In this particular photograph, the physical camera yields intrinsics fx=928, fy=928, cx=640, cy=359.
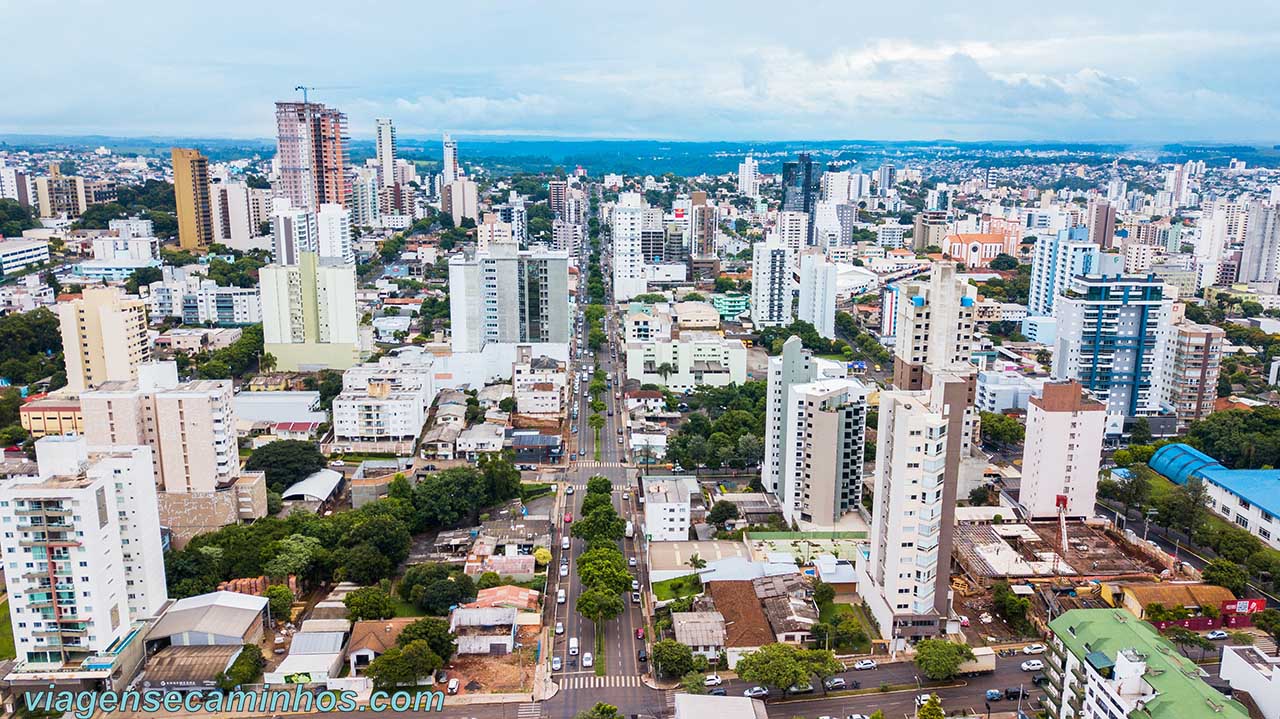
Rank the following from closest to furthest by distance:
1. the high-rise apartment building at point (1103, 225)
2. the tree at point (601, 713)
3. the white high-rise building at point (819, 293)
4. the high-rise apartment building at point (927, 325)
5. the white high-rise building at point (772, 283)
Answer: the tree at point (601, 713) → the high-rise apartment building at point (927, 325) → the white high-rise building at point (819, 293) → the white high-rise building at point (772, 283) → the high-rise apartment building at point (1103, 225)

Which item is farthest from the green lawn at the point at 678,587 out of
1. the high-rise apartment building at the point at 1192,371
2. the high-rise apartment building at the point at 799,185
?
the high-rise apartment building at the point at 799,185

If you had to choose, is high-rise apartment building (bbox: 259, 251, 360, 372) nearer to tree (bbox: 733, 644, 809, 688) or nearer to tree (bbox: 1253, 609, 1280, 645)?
tree (bbox: 733, 644, 809, 688)

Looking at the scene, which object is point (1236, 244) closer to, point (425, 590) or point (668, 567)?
point (668, 567)

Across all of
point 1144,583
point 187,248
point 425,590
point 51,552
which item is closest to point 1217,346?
point 1144,583

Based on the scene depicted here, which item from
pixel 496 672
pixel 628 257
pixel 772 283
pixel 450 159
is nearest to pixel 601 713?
pixel 496 672

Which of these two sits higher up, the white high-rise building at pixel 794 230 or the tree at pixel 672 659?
the white high-rise building at pixel 794 230

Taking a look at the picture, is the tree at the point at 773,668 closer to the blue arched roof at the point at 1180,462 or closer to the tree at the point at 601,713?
the tree at the point at 601,713

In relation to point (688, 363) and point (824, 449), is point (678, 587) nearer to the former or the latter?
point (824, 449)
